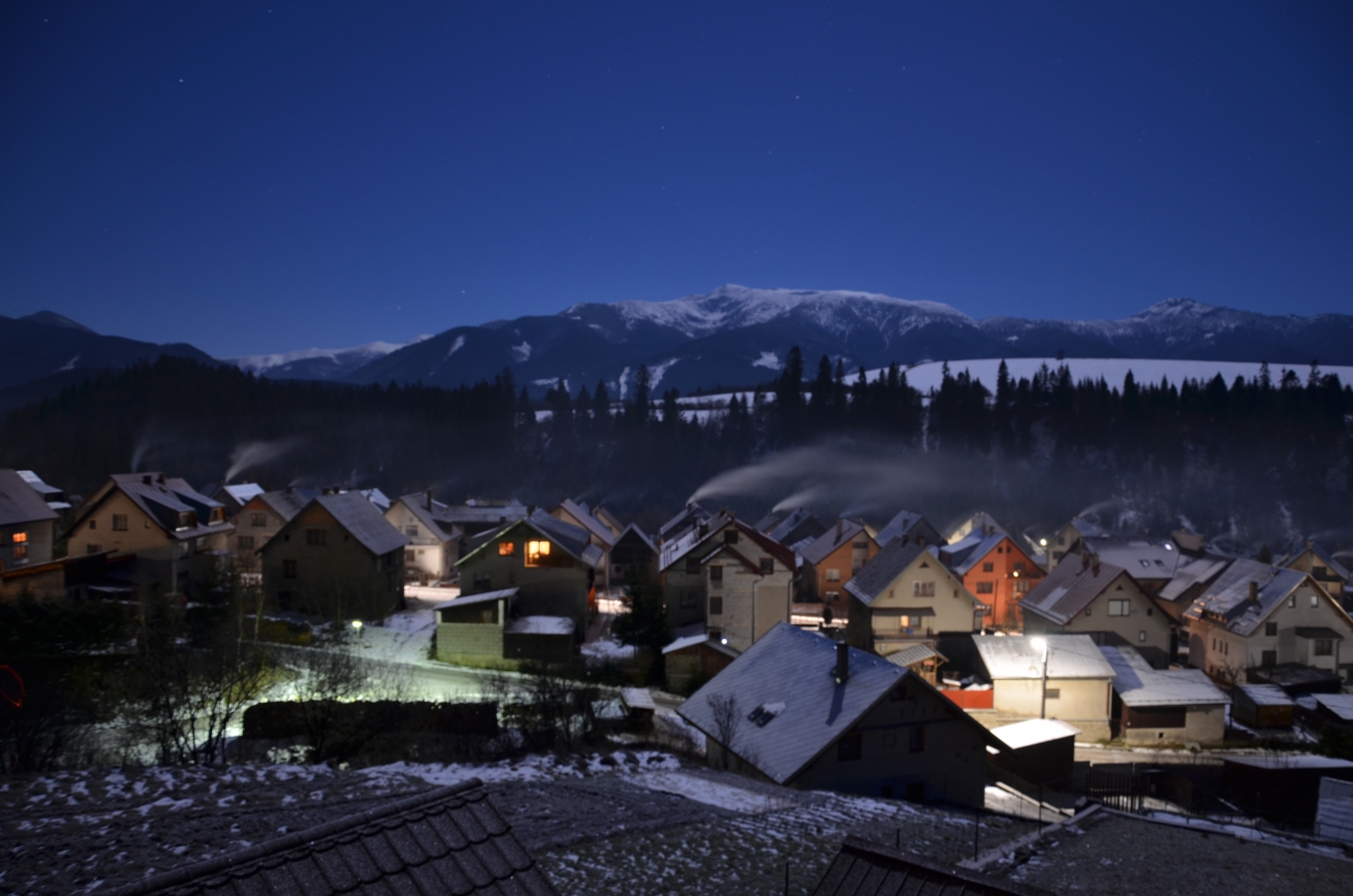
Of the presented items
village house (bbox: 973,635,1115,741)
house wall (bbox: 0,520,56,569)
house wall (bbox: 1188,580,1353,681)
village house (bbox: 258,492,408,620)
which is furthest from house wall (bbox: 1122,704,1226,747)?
house wall (bbox: 0,520,56,569)

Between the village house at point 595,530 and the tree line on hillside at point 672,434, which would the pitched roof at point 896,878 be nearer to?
the village house at point 595,530

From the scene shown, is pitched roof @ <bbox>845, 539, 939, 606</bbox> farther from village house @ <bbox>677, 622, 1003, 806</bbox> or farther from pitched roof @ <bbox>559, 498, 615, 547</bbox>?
pitched roof @ <bbox>559, 498, 615, 547</bbox>

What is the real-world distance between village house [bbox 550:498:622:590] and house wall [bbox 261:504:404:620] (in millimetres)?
15577

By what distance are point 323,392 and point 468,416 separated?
2496cm

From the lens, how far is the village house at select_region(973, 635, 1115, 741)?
3030cm

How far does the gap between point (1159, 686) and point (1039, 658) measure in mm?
4681

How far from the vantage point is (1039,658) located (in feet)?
103

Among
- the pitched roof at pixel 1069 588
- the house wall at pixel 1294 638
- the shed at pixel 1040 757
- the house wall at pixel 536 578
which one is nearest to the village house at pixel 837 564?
the pitched roof at pixel 1069 588

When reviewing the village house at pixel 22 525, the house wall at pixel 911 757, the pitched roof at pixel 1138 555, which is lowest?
the pitched roof at pixel 1138 555

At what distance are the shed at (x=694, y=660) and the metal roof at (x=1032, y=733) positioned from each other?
11.6 meters

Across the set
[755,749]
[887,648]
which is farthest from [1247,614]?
[755,749]

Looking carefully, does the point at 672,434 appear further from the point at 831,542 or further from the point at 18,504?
the point at 18,504

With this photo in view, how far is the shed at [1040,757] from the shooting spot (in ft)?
79.4

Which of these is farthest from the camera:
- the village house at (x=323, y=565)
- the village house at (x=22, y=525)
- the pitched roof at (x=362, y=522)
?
the pitched roof at (x=362, y=522)
